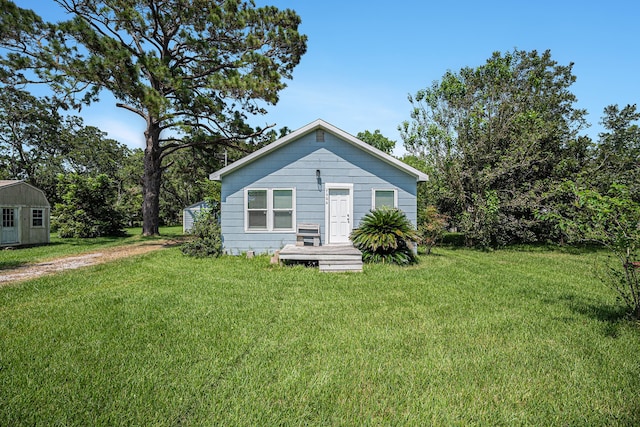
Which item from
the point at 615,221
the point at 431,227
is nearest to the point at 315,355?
the point at 615,221

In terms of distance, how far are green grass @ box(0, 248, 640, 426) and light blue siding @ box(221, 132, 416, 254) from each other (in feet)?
14.4

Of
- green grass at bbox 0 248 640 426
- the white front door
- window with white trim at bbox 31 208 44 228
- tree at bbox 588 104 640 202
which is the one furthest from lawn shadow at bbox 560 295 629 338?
window with white trim at bbox 31 208 44 228

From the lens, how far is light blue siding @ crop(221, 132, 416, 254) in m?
11.1

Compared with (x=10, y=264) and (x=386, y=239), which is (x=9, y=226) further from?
(x=386, y=239)

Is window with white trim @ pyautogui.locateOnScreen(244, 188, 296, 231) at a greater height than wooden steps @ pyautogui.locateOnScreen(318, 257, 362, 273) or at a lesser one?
greater

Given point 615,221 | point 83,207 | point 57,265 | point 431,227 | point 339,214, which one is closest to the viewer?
point 615,221

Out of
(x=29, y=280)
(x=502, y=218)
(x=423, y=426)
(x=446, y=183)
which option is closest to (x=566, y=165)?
(x=502, y=218)

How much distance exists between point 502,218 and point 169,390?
1490cm

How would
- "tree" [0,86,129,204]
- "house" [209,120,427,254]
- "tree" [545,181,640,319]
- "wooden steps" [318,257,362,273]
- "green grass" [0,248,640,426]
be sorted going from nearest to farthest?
1. "green grass" [0,248,640,426]
2. "tree" [545,181,640,319]
3. "wooden steps" [318,257,362,273]
4. "house" [209,120,427,254]
5. "tree" [0,86,129,204]

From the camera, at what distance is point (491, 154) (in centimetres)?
1460

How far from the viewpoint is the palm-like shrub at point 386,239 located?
31.0 ft

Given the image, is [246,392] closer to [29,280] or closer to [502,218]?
[29,280]

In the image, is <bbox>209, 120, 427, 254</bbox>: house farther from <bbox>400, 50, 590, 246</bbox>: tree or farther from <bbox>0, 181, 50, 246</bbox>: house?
<bbox>0, 181, 50, 246</bbox>: house

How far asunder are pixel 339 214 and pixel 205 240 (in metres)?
4.83
